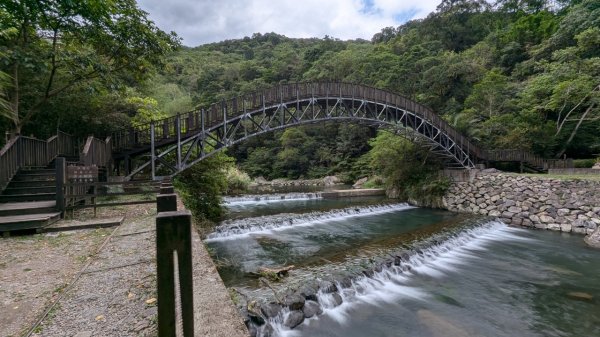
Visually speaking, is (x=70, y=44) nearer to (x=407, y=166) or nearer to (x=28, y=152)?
(x=28, y=152)

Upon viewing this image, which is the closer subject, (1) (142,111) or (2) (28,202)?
(2) (28,202)

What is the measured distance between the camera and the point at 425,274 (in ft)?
27.4

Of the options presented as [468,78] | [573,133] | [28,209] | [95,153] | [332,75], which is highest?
[332,75]

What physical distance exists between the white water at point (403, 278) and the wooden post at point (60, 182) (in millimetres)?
5370

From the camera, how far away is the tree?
730 centimetres

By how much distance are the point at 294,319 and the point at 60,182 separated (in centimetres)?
587

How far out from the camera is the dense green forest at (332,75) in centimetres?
844

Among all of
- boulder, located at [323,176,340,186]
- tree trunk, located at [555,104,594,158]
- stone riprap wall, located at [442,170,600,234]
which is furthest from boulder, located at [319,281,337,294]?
boulder, located at [323,176,340,186]

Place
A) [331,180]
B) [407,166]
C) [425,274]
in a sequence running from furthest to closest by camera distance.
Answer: [331,180]
[407,166]
[425,274]

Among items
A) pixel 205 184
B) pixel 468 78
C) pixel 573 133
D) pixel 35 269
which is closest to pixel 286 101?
pixel 205 184

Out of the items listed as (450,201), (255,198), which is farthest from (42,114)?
(450,201)

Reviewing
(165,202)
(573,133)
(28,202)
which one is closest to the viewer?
(165,202)

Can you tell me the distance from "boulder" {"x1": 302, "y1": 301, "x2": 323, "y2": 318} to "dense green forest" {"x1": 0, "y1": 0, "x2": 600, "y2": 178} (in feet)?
28.3

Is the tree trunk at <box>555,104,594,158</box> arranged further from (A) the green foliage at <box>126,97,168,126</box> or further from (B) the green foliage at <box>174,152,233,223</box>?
(A) the green foliage at <box>126,97,168,126</box>
